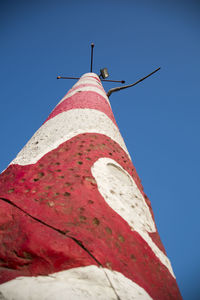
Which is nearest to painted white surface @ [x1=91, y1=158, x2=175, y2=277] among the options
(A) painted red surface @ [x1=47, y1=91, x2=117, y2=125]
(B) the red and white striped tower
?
(B) the red and white striped tower

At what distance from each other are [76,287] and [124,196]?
37 centimetres

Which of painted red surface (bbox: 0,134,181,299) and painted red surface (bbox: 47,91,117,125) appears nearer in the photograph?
painted red surface (bbox: 0,134,181,299)

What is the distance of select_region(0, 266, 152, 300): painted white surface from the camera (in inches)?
14.6

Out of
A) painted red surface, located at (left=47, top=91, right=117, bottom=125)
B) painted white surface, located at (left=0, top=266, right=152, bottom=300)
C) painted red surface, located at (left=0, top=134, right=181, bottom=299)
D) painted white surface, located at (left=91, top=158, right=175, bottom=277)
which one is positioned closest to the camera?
painted white surface, located at (left=0, top=266, right=152, bottom=300)

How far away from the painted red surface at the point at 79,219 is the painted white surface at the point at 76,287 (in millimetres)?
17

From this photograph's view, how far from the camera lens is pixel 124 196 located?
29.1 inches

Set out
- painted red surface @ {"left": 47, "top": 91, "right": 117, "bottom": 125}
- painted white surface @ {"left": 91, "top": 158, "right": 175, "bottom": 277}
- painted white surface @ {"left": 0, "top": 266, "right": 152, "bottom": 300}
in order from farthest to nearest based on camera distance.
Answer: painted red surface @ {"left": 47, "top": 91, "right": 117, "bottom": 125}
painted white surface @ {"left": 91, "top": 158, "right": 175, "bottom": 277}
painted white surface @ {"left": 0, "top": 266, "right": 152, "bottom": 300}

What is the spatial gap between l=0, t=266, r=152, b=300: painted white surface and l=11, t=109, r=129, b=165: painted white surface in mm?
443

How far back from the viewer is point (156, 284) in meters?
0.53

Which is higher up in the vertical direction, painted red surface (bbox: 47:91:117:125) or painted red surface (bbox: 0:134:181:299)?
painted red surface (bbox: 47:91:117:125)

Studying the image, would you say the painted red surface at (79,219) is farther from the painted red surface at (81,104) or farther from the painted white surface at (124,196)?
the painted red surface at (81,104)

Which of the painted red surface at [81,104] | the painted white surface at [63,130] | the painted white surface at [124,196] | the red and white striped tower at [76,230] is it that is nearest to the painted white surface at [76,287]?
the red and white striped tower at [76,230]

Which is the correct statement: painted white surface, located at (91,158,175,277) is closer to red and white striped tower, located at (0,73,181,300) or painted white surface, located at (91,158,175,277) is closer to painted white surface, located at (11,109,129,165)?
red and white striped tower, located at (0,73,181,300)

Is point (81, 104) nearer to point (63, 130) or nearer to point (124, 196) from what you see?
point (63, 130)
